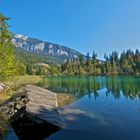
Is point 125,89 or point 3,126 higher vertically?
point 125,89

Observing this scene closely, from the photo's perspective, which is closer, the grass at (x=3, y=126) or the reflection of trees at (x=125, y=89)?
the grass at (x=3, y=126)

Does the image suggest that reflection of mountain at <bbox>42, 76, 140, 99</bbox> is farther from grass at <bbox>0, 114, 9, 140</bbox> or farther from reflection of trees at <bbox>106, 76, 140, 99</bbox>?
grass at <bbox>0, 114, 9, 140</bbox>

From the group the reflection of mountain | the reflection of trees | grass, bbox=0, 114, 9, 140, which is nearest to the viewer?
grass, bbox=0, 114, 9, 140

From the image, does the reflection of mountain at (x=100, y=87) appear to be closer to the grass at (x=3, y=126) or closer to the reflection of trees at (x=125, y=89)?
the reflection of trees at (x=125, y=89)

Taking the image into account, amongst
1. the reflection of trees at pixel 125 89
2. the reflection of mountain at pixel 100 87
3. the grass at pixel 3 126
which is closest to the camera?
the grass at pixel 3 126

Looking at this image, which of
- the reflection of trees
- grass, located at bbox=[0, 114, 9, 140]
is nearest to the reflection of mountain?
the reflection of trees

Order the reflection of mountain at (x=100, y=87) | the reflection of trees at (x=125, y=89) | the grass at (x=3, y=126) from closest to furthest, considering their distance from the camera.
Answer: the grass at (x=3, y=126), the reflection of trees at (x=125, y=89), the reflection of mountain at (x=100, y=87)

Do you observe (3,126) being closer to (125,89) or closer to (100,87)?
(125,89)

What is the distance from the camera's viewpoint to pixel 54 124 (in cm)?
2608

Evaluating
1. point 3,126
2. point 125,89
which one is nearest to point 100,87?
point 125,89

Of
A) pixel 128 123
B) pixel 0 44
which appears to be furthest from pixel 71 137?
pixel 0 44

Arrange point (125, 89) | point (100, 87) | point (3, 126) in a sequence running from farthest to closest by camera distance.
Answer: point (100, 87), point (125, 89), point (3, 126)

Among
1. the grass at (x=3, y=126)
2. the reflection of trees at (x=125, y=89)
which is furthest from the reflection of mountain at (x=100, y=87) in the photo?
the grass at (x=3, y=126)

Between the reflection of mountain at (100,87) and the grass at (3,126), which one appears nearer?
the grass at (3,126)
